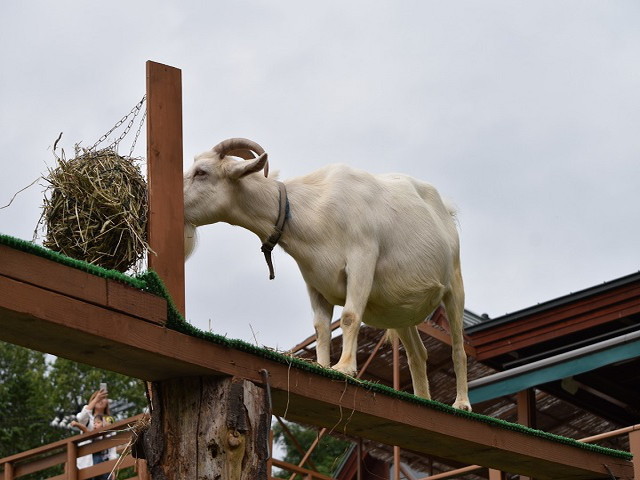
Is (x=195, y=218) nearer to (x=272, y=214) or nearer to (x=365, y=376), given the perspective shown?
(x=272, y=214)

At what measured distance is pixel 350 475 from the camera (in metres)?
23.2

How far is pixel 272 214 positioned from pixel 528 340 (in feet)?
21.8

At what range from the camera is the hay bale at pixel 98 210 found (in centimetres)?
773

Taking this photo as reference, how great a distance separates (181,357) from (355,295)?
2.38 metres

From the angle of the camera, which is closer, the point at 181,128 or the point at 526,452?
the point at 181,128

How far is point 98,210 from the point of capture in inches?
308

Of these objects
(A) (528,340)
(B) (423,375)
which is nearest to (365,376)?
(A) (528,340)

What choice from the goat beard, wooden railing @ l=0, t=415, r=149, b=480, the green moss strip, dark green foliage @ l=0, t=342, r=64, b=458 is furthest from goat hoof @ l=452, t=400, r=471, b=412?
dark green foliage @ l=0, t=342, r=64, b=458

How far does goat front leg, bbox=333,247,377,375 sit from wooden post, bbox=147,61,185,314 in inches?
71.3

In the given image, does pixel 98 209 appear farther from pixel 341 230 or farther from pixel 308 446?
pixel 308 446

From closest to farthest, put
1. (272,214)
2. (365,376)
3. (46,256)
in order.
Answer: (46,256) < (272,214) < (365,376)

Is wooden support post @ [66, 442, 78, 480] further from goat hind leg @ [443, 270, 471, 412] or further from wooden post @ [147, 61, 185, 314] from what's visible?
wooden post @ [147, 61, 185, 314]

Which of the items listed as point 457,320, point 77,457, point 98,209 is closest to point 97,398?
point 77,457

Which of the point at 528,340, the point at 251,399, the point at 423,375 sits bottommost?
the point at 251,399
